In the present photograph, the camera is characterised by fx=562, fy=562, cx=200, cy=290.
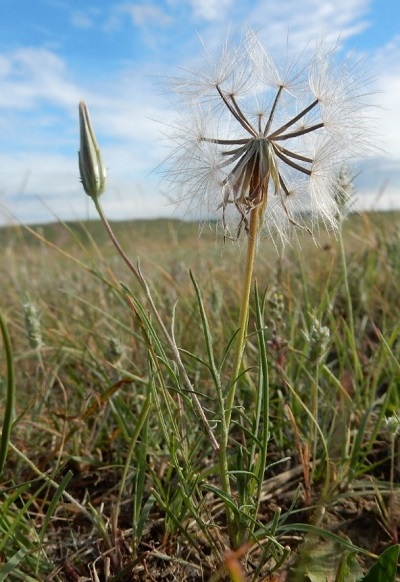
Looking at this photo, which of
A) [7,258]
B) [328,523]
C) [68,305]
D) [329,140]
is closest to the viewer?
[329,140]

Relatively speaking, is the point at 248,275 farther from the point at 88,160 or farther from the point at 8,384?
the point at 8,384

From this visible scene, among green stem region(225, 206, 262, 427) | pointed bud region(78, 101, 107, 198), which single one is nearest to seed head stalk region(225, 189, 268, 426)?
green stem region(225, 206, 262, 427)

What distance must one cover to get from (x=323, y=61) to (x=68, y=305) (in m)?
2.61

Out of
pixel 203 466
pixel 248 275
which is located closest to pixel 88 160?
pixel 248 275

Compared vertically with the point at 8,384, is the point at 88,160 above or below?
above

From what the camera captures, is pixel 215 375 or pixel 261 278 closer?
pixel 215 375

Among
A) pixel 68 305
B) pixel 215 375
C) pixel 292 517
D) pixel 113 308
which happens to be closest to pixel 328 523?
pixel 292 517

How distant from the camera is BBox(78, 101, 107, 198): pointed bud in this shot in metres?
1.19

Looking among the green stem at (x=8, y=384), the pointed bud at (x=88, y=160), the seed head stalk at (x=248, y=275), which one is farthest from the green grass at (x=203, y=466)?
the pointed bud at (x=88, y=160)

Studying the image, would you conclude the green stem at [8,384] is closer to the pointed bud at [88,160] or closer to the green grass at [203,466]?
the green grass at [203,466]

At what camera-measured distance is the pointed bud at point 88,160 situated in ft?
3.91

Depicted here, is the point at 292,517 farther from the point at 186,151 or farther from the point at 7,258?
the point at 7,258

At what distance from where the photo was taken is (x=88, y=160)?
1192mm

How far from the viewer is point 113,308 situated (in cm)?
333
